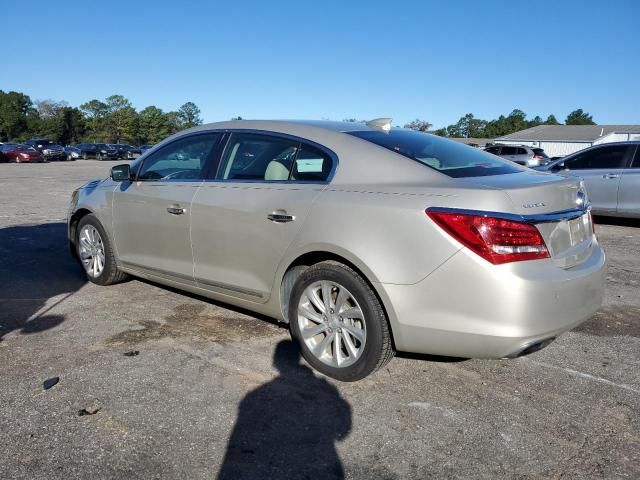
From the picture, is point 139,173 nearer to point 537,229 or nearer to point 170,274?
point 170,274

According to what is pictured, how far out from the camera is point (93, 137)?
97062 mm

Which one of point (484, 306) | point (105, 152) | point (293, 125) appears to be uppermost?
point (293, 125)

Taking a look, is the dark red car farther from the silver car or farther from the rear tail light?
the rear tail light

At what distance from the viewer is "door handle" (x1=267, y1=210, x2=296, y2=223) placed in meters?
3.59

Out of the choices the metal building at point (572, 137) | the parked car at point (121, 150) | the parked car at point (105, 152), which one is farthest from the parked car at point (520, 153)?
the parked car at point (121, 150)

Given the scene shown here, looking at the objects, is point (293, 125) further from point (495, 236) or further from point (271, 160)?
point (495, 236)

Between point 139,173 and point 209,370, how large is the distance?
2.20 metres

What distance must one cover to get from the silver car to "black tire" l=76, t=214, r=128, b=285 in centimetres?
72

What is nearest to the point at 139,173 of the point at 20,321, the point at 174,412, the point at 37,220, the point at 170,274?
the point at 170,274

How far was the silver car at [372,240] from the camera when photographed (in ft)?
9.50

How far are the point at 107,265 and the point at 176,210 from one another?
1.34m

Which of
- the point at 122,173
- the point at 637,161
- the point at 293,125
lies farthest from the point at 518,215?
the point at 637,161

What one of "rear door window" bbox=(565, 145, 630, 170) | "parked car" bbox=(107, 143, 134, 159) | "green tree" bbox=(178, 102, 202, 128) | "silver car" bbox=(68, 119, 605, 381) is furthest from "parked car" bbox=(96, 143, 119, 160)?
"green tree" bbox=(178, 102, 202, 128)

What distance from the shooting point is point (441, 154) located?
3756 mm
